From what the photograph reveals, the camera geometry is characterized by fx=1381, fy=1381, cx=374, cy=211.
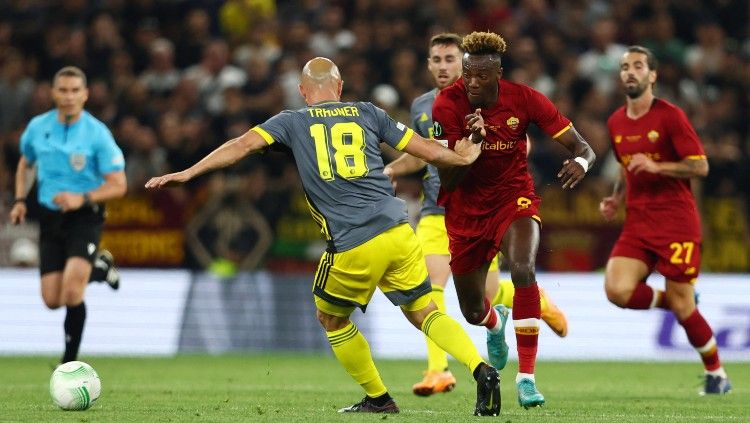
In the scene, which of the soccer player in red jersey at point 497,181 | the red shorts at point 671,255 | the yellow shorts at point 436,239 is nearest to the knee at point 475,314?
the soccer player in red jersey at point 497,181

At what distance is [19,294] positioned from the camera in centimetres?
1579

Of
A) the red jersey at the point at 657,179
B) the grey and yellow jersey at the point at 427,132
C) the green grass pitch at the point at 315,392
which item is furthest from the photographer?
the red jersey at the point at 657,179

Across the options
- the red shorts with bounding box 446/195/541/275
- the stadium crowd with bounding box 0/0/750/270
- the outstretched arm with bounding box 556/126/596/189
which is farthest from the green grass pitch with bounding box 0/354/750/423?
the stadium crowd with bounding box 0/0/750/270

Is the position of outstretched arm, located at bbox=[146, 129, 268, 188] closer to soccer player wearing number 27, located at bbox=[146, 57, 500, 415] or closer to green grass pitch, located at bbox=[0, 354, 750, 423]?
soccer player wearing number 27, located at bbox=[146, 57, 500, 415]

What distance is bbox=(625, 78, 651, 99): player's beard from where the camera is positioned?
11312 mm

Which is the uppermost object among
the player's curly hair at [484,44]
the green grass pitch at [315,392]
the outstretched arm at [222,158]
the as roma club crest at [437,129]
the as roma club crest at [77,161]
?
the player's curly hair at [484,44]

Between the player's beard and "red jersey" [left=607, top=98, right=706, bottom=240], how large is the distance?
0.15 m

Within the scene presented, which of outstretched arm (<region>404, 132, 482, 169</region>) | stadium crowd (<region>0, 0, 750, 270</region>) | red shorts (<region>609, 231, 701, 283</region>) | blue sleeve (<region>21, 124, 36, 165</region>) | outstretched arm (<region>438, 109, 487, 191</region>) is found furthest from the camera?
stadium crowd (<region>0, 0, 750, 270</region>)

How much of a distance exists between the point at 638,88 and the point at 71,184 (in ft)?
16.2

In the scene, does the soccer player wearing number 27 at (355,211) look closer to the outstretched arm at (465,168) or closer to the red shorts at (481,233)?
the outstretched arm at (465,168)

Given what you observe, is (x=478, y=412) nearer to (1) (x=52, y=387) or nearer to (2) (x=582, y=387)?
(1) (x=52, y=387)

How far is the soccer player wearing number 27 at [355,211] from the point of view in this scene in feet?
27.7

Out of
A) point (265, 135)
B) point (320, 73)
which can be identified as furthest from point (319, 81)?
point (265, 135)

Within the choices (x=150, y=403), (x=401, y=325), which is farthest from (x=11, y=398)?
(x=401, y=325)
